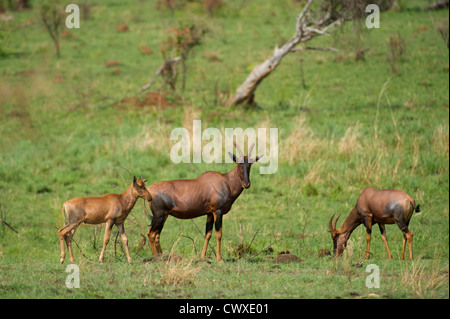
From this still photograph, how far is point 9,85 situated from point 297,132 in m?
8.52

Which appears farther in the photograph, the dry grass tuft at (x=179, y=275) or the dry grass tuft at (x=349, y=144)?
the dry grass tuft at (x=349, y=144)

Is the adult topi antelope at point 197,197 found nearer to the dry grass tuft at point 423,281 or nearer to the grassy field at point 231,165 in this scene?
the grassy field at point 231,165

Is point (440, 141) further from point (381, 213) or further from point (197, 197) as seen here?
point (197, 197)

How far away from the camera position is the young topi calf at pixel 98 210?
9.18 metres

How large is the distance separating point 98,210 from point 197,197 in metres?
1.51

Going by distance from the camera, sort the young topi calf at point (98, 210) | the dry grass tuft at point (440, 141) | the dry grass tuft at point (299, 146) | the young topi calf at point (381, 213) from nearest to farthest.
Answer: the young topi calf at point (98, 210) → the young topi calf at point (381, 213) → the dry grass tuft at point (440, 141) → the dry grass tuft at point (299, 146)

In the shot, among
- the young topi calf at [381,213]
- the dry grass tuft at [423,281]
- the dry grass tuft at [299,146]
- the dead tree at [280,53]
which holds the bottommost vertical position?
the dry grass tuft at [423,281]

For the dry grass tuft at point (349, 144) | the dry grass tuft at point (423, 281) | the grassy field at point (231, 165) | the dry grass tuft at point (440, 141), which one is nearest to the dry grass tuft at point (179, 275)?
the grassy field at point (231, 165)

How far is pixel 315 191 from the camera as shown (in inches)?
624

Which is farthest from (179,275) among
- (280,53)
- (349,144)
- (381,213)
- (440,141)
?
(280,53)

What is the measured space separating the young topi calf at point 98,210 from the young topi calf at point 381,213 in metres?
3.21

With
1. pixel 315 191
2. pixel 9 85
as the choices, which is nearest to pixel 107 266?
pixel 315 191

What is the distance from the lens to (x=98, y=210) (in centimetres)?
929
